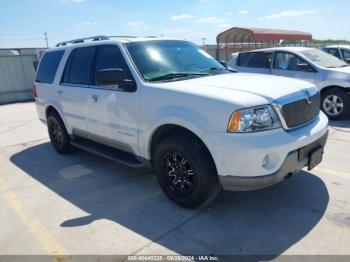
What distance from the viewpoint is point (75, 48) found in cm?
550

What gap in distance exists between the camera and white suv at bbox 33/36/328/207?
318cm

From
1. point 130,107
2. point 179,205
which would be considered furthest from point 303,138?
point 130,107

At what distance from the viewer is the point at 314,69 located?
802 centimetres

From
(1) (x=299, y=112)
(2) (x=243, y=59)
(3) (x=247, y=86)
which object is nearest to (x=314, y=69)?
(2) (x=243, y=59)

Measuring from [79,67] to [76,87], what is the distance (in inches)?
13.0

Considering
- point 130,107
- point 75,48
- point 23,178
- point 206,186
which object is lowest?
point 23,178

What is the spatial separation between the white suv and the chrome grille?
0.03 ft

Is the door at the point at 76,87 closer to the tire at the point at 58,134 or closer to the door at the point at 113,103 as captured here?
Result: the door at the point at 113,103

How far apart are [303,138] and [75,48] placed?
389 cm

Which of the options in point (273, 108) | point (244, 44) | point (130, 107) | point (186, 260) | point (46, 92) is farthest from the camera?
point (244, 44)

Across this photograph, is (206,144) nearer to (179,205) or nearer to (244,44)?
(179,205)

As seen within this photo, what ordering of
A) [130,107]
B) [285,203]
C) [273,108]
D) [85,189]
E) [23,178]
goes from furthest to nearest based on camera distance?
[23,178]
[85,189]
[130,107]
[285,203]
[273,108]

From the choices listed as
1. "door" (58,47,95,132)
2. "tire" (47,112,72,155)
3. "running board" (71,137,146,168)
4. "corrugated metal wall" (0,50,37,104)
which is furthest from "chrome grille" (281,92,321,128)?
"corrugated metal wall" (0,50,37,104)

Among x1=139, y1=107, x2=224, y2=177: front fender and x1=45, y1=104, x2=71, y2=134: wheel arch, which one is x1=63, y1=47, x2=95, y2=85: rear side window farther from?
x1=139, y1=107, x2=224, y2=177: front fender
